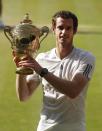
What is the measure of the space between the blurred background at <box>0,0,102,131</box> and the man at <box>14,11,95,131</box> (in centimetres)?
322

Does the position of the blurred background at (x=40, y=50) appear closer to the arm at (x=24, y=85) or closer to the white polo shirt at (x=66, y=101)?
the arm at (x=24, y=85)

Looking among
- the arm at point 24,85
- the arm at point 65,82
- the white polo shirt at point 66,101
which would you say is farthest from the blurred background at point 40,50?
the arm at point 65,82

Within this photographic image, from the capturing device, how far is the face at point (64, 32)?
4.25 metres

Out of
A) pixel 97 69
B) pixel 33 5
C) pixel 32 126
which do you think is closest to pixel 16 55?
pixel 32 126

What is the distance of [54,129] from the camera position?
170 inches

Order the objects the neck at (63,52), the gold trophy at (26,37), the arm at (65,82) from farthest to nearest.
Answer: the gold trophy at (26,37) < the neck at (63,52) < the arm at (65,82)

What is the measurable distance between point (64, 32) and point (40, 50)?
314 inches

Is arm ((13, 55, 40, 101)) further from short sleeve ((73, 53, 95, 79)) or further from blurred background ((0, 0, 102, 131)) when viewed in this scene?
blurred background ((0, 0, 102, 131))

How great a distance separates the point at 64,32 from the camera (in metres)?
4.25

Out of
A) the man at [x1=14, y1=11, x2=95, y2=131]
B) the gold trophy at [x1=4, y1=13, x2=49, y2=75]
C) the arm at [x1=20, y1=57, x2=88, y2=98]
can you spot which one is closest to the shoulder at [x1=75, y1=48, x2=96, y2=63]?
the man at [x1=14, y1=11, x2=95, y2=131]

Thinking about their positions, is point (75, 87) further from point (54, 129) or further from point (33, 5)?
point (33, 5)

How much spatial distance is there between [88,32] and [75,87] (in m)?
10.2

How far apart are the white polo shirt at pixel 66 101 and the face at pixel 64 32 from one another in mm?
114

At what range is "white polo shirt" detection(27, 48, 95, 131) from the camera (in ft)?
14.0
